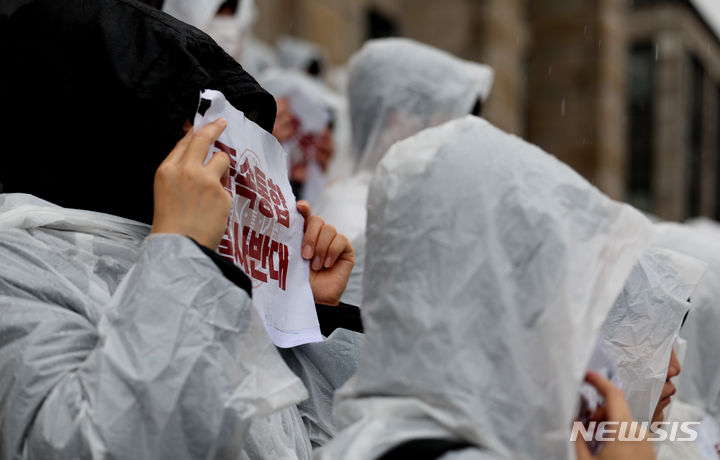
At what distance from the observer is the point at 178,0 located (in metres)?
4.15

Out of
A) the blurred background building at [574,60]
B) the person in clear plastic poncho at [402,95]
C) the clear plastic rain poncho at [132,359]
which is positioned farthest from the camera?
the blurred background building at [574,60]

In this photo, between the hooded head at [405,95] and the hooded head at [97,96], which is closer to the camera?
the hooded head at [97,96]

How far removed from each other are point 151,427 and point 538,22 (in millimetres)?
13262

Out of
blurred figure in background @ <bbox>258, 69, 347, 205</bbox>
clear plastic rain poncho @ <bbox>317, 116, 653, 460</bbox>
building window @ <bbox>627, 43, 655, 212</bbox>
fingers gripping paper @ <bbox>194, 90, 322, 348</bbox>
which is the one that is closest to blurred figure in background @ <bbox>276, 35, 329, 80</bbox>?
blurred figure in background @ <bbox>258, 69, 347, 205</bbox>

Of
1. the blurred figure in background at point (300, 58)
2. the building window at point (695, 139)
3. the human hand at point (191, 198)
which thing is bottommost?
the building window at point (695, 139)

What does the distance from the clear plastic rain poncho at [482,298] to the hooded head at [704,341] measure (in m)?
1.68

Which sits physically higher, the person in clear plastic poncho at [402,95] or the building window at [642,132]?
the person in clear plastic poncho at [402,95]

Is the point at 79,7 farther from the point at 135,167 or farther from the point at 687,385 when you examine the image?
the point at 687,385

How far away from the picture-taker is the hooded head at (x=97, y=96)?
66.9 inches

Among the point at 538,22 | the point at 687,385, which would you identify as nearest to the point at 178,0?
the point at 687,385

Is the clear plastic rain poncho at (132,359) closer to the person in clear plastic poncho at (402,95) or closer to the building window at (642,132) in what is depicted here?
the person in clear plastic poncho at (402,95)

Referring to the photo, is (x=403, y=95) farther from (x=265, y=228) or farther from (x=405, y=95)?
(x=265, y=228)

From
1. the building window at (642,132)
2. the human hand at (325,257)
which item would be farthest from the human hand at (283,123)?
the building window at (642,132)

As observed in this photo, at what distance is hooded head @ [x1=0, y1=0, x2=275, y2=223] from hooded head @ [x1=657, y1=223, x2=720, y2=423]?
6.09 feet
